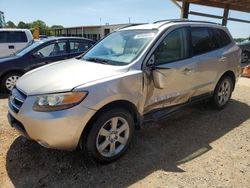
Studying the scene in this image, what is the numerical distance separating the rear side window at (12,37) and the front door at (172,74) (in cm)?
854

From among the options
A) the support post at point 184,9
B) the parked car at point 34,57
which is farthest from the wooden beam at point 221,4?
the parked car at point 34,57

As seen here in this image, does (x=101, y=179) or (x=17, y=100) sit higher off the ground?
(x=17, y=100)

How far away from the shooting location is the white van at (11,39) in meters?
11.0

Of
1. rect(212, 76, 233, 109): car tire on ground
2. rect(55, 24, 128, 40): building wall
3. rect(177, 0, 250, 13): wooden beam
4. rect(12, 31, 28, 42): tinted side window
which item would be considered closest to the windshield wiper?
rect(212, 76, 233, 109): car tire on ground

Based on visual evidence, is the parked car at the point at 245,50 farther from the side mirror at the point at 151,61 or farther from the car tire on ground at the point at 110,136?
the car tire on ground at the point at 110,136

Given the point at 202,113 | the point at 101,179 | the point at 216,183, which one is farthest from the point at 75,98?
the point at 202,113

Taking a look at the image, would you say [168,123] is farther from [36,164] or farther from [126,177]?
[36,164]

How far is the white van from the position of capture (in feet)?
36.1

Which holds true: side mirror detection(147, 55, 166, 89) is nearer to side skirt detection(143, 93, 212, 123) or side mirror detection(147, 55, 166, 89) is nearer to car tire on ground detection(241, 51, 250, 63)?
side skirt detection(143, 93, 212, 123)

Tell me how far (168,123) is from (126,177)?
1.85 m

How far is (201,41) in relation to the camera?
4.80 m

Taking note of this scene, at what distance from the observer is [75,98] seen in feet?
9.92

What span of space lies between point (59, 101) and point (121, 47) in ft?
5.11

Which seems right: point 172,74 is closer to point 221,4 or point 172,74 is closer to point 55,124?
A: point 55,124
